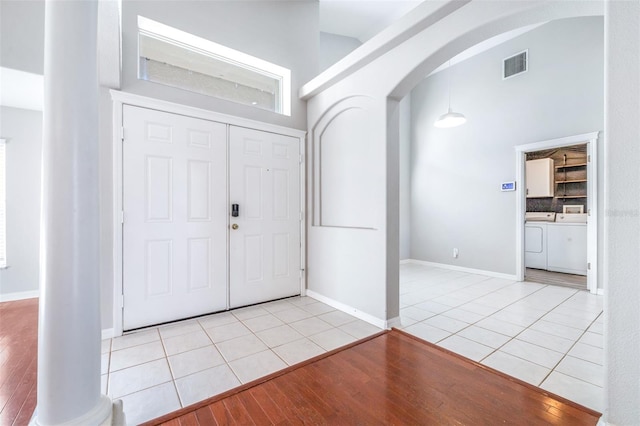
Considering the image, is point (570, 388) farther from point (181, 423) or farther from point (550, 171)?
point (550, 171)

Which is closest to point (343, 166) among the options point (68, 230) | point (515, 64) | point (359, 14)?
point (68, 230)

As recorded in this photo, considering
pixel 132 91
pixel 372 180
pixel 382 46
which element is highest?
pixel 382 46

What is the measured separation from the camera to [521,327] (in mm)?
2771

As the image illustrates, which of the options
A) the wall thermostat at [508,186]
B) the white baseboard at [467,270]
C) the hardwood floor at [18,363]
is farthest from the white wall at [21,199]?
the wall thermostat at [508,186]

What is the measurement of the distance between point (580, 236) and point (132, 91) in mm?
7023

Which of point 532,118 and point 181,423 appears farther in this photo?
point 532,118

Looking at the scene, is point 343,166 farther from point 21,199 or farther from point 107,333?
point 21,199

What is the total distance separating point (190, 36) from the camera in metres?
3.07

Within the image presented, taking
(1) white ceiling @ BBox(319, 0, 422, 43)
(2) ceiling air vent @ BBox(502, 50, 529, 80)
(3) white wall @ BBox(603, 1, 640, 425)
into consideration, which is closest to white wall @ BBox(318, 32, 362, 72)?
(1) white ceiling @ BBox(319, 0, 422, 43)

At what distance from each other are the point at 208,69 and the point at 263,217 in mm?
1915

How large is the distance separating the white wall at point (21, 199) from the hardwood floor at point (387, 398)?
12.3 feet

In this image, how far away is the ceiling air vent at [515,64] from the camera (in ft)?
14.9

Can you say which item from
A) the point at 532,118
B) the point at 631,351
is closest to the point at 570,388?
the point at 631,351

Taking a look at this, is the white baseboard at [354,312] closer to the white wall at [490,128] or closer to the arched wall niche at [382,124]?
the arched wall niche at [382,124]
